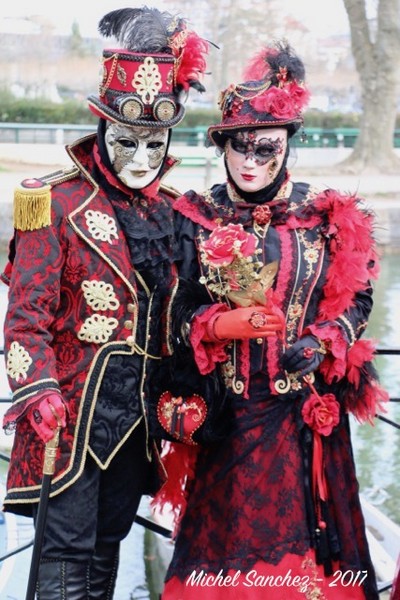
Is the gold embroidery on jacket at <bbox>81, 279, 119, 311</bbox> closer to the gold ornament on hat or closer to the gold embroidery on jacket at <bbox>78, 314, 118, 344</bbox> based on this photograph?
the gold embroidery on jacket at <bbox>78, 314, 118, 344</bbox>

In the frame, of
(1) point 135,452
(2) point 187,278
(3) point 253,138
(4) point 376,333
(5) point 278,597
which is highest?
(3) point 253,138

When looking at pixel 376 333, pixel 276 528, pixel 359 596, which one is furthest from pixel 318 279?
pixel 376 333

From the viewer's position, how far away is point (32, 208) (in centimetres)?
313

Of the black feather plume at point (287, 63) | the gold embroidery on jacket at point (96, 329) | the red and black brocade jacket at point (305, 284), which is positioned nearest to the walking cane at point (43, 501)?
the gold embroidery on jacket at point (96, 329)

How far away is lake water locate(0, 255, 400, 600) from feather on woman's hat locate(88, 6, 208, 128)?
137 centimetres

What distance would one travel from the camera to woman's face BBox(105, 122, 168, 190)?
326 cm

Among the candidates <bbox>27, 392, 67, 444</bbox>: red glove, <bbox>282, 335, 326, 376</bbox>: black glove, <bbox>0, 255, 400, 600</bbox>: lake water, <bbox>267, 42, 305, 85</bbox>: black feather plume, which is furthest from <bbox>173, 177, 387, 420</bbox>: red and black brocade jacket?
<bbox>0, 255, 400, 600</bbox>: lake water

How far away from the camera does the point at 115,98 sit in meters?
3.27

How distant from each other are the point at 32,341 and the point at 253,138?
873mm

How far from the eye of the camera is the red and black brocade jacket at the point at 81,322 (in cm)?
315

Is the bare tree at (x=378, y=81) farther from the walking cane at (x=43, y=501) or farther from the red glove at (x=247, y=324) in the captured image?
the walking cane at (x=43, y=501)

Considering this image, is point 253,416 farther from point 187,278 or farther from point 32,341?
point 32,341

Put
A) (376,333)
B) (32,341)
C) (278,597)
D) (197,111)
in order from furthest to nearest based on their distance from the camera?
1. (197,111)
2. (376,333)
3. (278,597)
4. (32,341)

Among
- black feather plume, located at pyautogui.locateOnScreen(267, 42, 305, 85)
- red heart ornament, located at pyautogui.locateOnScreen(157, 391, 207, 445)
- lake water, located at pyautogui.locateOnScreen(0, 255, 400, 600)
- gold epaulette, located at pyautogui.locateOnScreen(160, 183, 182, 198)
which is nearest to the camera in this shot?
red heart ornament, located at pyautogui.locateOnScreen(157, 391, 207, 445)
